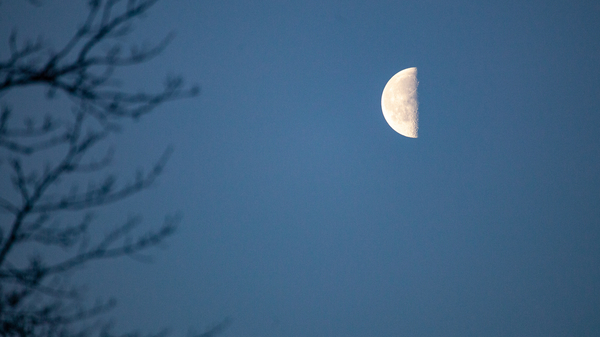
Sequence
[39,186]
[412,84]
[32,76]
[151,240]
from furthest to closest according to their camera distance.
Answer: [412,84]
[151,240]
[39,186]
[32,76]

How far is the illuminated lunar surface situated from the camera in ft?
77.7

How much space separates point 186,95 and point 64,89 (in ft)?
1.77

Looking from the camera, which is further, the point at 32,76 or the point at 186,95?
the point at 186,95

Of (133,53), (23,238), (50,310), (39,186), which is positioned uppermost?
→ (133,53)

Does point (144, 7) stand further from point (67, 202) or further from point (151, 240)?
point (151, 240)

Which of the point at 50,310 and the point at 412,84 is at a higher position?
the point at 412,84

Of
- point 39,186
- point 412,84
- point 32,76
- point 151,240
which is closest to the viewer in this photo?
point 32,76

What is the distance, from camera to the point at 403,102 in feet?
80.2

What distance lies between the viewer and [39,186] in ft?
6.23

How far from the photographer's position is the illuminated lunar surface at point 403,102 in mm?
23688

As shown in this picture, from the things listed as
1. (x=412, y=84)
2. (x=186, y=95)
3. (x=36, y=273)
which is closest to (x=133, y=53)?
(x=186, y=95)

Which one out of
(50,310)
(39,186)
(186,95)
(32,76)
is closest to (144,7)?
(186,95)

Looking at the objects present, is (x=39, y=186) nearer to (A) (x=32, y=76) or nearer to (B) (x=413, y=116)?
(A) (x=32, y=76)

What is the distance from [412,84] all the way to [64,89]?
23.6 meters
